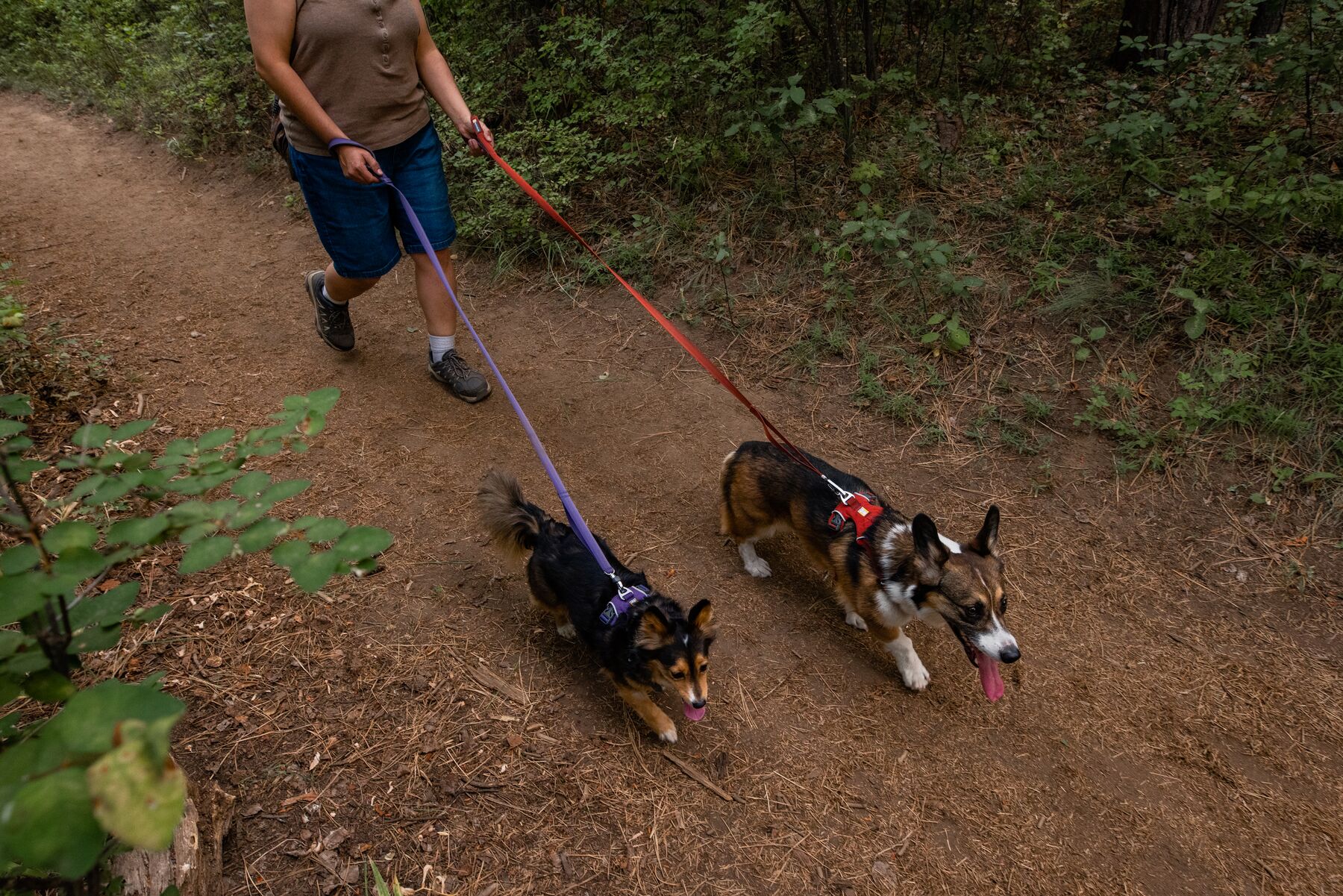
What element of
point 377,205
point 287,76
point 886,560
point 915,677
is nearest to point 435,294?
point 377,205

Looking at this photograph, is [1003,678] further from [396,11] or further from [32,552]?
[396,11]

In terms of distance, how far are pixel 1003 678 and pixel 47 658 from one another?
11.7 ft

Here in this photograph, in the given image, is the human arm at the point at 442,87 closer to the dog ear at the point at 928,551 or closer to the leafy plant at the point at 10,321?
the leafy plant at the point at 10,321

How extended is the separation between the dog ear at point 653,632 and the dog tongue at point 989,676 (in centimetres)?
141

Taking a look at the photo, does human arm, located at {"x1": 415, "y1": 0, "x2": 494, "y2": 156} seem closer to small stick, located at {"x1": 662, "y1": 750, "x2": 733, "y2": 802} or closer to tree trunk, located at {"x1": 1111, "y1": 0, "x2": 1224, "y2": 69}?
small stick, located at {"x1": 662, "y1": 750, "x2": 733, "y2": 802}

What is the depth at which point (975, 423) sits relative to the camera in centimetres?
475

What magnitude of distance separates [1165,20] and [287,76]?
266 inches

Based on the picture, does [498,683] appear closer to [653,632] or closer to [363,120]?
[653,632]

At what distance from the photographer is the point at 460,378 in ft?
16.2

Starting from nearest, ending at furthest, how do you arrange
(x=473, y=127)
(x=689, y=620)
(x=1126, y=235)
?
(x=689, y=620), (x=473, y=127), (x=1126, y=235)

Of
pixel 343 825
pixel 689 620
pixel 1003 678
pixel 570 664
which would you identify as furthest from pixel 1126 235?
pixel 343 825

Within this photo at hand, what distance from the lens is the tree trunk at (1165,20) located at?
5.88 m

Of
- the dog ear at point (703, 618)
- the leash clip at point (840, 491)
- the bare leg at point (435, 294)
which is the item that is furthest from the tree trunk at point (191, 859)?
the bare leg at point (435, 294)

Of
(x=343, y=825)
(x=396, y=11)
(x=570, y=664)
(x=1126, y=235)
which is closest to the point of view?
(x=343, y=825)
